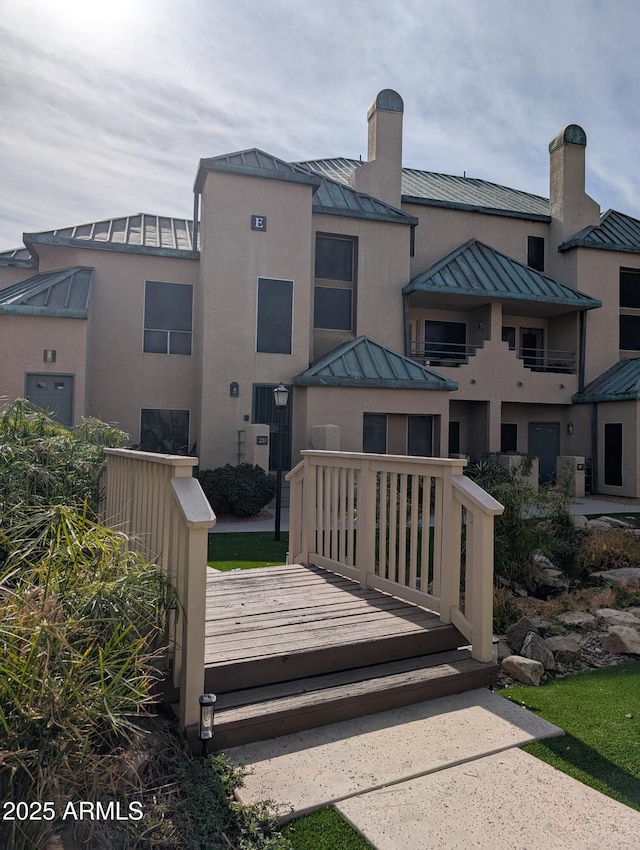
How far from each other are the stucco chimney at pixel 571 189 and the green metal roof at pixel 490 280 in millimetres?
2336

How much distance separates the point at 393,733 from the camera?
3484 millimetres

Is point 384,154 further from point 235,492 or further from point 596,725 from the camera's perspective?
point 596,725

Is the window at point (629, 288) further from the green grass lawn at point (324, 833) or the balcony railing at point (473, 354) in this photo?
the green grass lawn at point (324, 833)

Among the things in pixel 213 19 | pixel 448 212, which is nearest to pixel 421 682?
pixel 213 19

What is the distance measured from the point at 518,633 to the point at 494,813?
8.82 ft

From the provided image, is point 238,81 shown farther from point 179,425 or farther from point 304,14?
point 179,425

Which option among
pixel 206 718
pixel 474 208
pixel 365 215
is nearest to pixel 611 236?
pixel 474 208

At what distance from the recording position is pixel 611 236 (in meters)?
21.0

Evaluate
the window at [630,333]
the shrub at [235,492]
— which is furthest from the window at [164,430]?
the window at [630,333]

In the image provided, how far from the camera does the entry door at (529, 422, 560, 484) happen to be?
20781 mm

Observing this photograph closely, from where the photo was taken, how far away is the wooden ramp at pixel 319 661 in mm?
3479

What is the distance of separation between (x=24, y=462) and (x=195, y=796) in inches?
149

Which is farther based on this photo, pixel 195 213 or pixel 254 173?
pixel 195 213

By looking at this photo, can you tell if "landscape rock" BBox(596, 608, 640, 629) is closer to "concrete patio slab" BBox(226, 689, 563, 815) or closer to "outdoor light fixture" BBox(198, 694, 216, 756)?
"concrete patio slab" BBox(226, 689, 563, 815)
